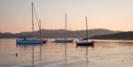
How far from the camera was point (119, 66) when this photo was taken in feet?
104

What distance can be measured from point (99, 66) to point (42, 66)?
488 centimetres

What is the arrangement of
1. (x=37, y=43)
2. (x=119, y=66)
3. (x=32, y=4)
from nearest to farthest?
(x=119, y=66) → (x=32, y=4) → (x=37, y=43)

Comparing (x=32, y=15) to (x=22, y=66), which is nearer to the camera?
(x=22, y=66)

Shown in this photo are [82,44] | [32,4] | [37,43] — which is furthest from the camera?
[37,43]

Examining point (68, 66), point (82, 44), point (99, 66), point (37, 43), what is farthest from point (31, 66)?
point (37, 43)

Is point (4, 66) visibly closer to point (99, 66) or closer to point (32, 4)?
point (99, 66)

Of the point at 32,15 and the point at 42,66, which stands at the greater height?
the point at 32,15

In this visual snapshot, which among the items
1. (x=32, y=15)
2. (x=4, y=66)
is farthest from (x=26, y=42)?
(x=4, y=66)

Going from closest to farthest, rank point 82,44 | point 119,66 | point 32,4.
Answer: point 119,66, point 32,4, point 82,44

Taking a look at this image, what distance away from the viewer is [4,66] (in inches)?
1264

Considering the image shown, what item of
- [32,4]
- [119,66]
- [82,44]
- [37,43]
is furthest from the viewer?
[37,43]

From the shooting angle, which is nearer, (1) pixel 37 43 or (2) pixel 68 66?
(2) pixel 68 66

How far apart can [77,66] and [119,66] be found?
3553 millimetres

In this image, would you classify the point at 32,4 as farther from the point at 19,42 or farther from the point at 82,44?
the point at 19,42
